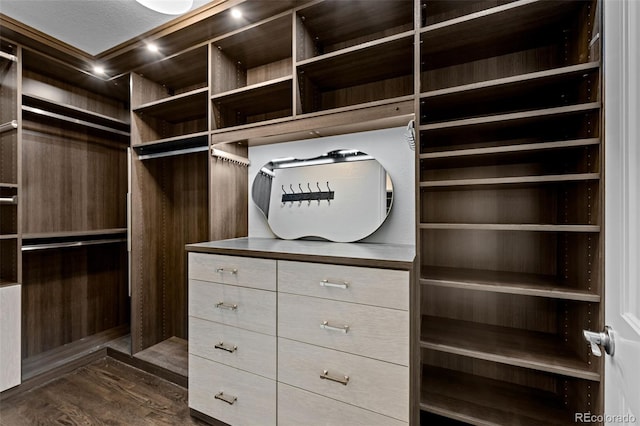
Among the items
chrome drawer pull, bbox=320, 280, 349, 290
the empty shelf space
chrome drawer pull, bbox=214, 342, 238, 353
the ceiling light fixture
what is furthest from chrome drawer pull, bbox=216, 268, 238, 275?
the ceiling light fixture

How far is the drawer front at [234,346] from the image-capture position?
5.10 ft

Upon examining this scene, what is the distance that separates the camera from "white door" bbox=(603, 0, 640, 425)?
645 mm

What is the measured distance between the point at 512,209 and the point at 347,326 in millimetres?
1055

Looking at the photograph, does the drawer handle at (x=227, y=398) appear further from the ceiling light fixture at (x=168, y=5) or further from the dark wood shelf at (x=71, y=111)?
the dark wood shelf at (x=71, y=111)

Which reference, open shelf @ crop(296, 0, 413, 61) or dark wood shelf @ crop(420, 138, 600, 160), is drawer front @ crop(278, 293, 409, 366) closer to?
dark wood shelf @ crop(420, 138, 600, 160)

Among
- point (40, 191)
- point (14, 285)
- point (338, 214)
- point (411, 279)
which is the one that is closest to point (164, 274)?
point (14, 285)

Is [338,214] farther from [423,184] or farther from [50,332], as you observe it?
[50,332]

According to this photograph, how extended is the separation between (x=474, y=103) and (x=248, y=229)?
1.71 metres

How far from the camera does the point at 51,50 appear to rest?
7.29 ft

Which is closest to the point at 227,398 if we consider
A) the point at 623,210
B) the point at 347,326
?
the point at 347,326

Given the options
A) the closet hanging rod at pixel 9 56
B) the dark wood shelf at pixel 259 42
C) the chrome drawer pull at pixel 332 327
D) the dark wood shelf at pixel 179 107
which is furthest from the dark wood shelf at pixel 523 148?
the closet hanging rod at pixel 9 56

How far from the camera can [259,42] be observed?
2002 mm

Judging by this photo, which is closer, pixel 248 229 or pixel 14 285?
pixel 14 285

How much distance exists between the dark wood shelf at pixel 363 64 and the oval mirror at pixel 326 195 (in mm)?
445
